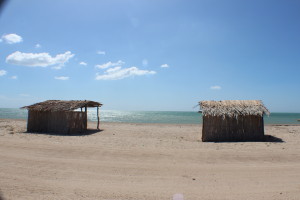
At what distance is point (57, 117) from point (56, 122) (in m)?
0.41

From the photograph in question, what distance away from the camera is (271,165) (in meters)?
7.27

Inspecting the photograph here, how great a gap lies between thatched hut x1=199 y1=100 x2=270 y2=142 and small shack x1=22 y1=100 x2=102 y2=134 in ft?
33.1

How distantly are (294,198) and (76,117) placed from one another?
53.5ft

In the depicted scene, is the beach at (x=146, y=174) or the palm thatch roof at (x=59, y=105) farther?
the palm thatch roof at (x=59, y=105)

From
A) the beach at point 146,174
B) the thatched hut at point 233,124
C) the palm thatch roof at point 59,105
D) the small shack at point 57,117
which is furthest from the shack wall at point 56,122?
the thatched hut at point 233,124

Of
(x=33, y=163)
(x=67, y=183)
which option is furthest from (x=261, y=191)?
(x=33, y=163)

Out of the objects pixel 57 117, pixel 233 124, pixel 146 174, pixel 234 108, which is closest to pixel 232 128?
pixel 233 124

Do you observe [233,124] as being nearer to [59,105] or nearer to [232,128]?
[232,128]

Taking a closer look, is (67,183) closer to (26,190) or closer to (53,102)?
(26,190)

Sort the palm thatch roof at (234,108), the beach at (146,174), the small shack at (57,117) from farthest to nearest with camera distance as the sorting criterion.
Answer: the small shack at (57,117), the palm thatch roof at (234,108), the beach at (146,174)

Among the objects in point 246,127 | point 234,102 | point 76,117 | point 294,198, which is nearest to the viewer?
point 294,198

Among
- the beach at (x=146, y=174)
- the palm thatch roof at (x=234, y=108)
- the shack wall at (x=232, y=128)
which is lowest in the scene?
the beach at (x=146, y=174)

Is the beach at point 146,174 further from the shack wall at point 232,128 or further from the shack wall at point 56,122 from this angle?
the shack wall at point 56,122

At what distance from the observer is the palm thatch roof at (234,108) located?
45.3 feet
